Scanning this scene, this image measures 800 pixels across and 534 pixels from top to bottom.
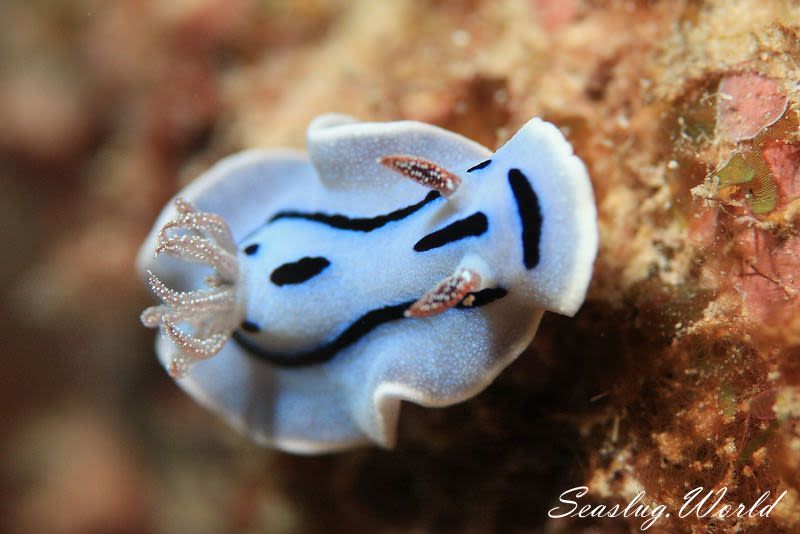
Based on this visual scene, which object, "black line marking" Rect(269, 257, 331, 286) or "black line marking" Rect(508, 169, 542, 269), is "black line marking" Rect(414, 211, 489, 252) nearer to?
"black line marking" Rect(508, 169, 542, 269)

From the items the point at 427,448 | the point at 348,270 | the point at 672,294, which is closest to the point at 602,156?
the point at 672,294

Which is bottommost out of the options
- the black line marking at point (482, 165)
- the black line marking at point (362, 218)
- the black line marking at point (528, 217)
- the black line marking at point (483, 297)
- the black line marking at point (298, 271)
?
the black line marking at point (298, 271)

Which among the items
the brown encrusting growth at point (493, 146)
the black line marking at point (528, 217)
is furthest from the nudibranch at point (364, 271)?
the brown encrusting growth at point (493, 146)

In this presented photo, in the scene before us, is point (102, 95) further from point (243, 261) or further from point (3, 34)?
point (243, 261)

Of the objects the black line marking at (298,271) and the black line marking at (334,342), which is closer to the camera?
the black line marking at (334,342)

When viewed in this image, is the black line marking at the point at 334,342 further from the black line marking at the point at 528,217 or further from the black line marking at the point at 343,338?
the black line marking at the point at 528,217

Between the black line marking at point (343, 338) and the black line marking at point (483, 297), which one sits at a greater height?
the black line marking at point (483, 297)
